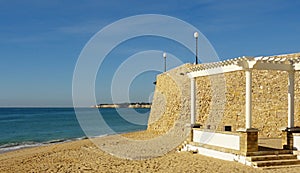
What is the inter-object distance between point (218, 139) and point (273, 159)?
6.40 ft

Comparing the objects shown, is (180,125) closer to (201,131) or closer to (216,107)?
(216,107)

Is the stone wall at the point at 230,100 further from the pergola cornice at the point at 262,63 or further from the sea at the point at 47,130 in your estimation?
the sea at the point at 47,130

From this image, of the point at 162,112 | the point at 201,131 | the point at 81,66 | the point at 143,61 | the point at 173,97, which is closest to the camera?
the point at 201,131

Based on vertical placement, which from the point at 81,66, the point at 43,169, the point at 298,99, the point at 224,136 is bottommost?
the point at 43,169

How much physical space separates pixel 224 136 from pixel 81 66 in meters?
6.30

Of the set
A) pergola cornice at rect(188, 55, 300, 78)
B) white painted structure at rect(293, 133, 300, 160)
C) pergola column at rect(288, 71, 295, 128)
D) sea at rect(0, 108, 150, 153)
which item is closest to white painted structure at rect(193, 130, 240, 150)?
white painted structure at rect(293, 133, 300, 160)

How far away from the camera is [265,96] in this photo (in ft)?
57.4

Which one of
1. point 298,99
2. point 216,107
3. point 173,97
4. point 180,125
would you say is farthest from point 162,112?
point 298,99

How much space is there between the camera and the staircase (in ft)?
32.5

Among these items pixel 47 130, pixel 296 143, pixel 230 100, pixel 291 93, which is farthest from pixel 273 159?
pixel 47 130

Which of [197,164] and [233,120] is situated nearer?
[197,164]

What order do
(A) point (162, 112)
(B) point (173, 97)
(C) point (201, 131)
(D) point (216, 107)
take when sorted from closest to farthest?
→ (C) point (201, 131) → (D) point (216, 107) → (B) point (173, 97) → (A) point (162, 112)

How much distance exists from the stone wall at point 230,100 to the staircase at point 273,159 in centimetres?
348

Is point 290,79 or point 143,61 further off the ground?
point 143,61
